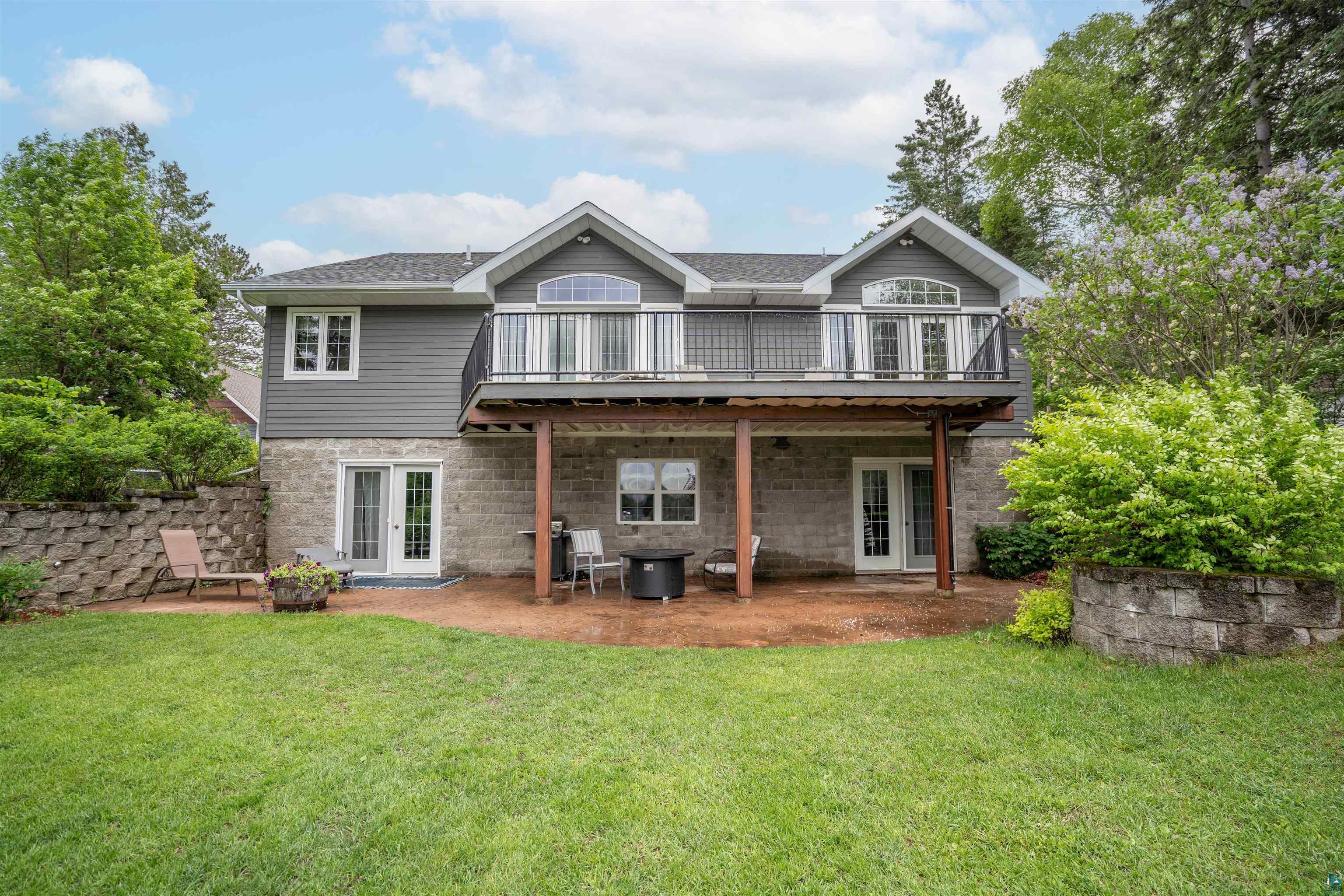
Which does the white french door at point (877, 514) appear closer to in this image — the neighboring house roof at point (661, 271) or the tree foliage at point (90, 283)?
the neighboring house roof at point (661, 271)

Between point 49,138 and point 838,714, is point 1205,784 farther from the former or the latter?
point 49,138

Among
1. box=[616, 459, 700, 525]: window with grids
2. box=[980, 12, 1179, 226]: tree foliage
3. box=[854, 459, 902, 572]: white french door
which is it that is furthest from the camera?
box=[980, 12, 1179, 226]: tree foliage

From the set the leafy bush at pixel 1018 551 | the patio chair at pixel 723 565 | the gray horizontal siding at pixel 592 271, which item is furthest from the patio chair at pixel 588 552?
the leafy bush at pixel 1018 551

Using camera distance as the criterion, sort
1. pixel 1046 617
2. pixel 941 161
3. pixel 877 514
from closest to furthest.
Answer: pixel 1046 617
pixel 877 514
pixel 941 161

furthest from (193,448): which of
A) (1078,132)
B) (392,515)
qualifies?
(1078,132)

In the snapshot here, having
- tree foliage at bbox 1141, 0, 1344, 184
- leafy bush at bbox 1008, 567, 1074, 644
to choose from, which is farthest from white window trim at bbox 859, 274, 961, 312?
Answer: leafy bush at bbox 1008, 567, 1074, 644

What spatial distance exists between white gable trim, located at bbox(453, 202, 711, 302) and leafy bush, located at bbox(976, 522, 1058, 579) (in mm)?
6657

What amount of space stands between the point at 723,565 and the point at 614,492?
2463 millimetres

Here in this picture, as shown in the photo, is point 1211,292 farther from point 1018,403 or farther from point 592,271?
point 592,271

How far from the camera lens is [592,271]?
36.3 ft

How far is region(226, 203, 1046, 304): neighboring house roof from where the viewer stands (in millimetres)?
10344

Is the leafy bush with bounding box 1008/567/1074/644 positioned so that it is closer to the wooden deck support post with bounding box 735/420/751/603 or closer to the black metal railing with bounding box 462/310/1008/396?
the wooden deck support post with bounding box 735/420/751/603

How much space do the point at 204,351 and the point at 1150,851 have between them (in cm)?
1803

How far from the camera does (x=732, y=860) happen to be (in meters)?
2.42
